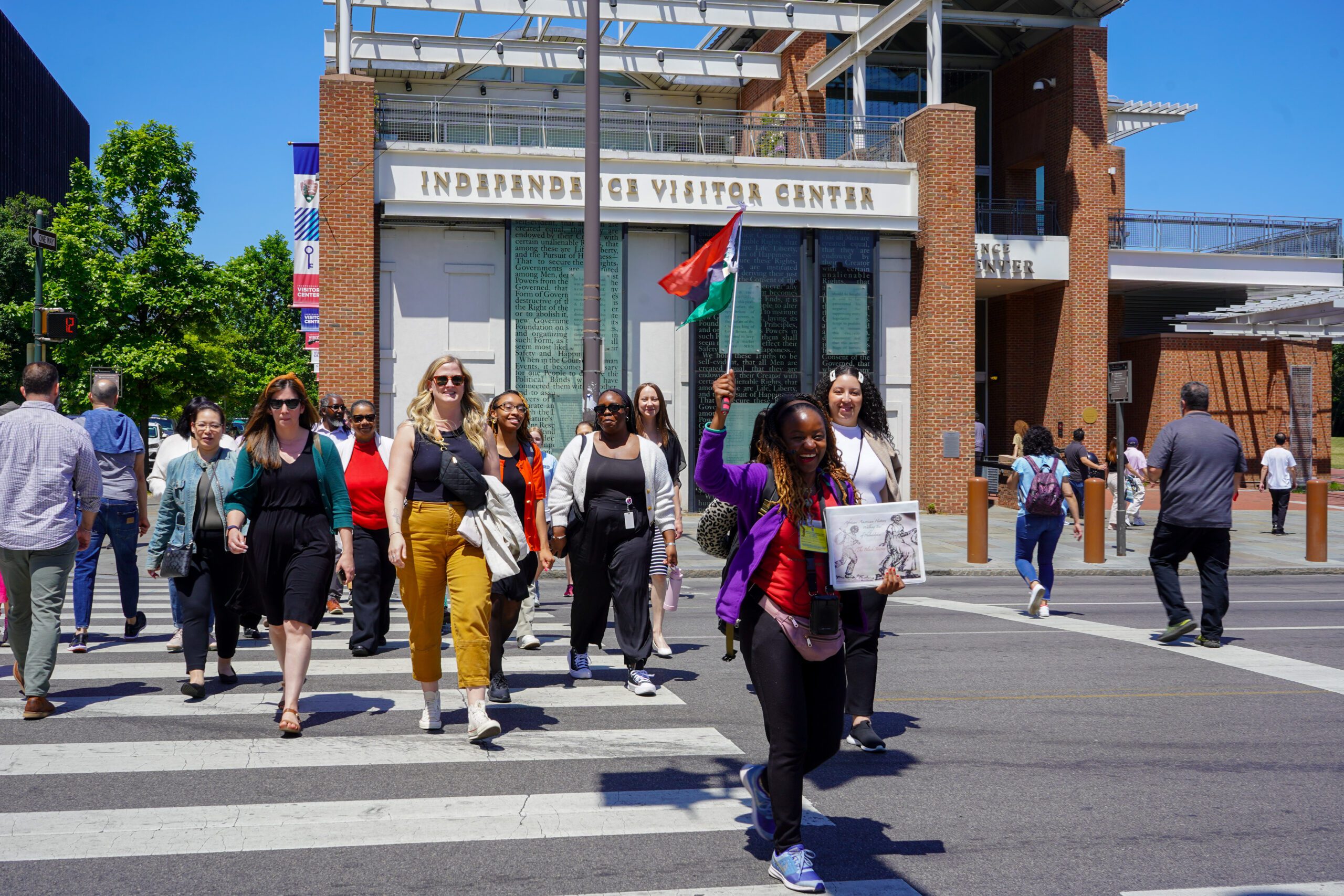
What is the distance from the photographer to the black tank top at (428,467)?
5980 mm

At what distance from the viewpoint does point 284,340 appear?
6638cm

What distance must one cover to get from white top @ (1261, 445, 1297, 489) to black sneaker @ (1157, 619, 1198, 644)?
13.7 meters

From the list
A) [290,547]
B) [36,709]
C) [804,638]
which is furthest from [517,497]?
[804,638]

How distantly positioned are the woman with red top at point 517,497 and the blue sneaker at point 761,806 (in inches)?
108

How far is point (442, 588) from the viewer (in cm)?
608

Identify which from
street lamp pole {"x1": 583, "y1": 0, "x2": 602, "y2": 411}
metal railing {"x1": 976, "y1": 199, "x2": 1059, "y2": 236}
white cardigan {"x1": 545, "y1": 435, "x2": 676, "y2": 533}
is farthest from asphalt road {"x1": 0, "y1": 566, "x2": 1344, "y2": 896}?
metal railing {"x1": 976, "y1": 199, "x2": 1059, "y2": 236}

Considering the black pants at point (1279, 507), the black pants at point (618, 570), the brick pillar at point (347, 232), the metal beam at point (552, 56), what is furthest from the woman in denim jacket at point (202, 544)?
the black pants at point (1279, 507)

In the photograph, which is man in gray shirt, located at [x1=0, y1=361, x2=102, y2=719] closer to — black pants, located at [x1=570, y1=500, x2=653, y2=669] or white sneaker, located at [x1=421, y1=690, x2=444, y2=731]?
white sneaker, located at [x1=421, y1=690, x2=444, y2=731]

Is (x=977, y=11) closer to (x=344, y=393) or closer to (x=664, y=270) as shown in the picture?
(x=664, y=270)

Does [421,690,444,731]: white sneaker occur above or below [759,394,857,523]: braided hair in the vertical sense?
below

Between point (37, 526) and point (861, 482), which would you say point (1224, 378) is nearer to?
point (861, 482)

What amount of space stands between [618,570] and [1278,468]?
18271mm

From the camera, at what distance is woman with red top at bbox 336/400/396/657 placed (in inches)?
333

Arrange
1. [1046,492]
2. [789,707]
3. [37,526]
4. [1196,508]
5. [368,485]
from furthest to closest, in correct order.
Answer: [1046,492]
[1196,508]
[368,485]
[37,526]
[789,707]
